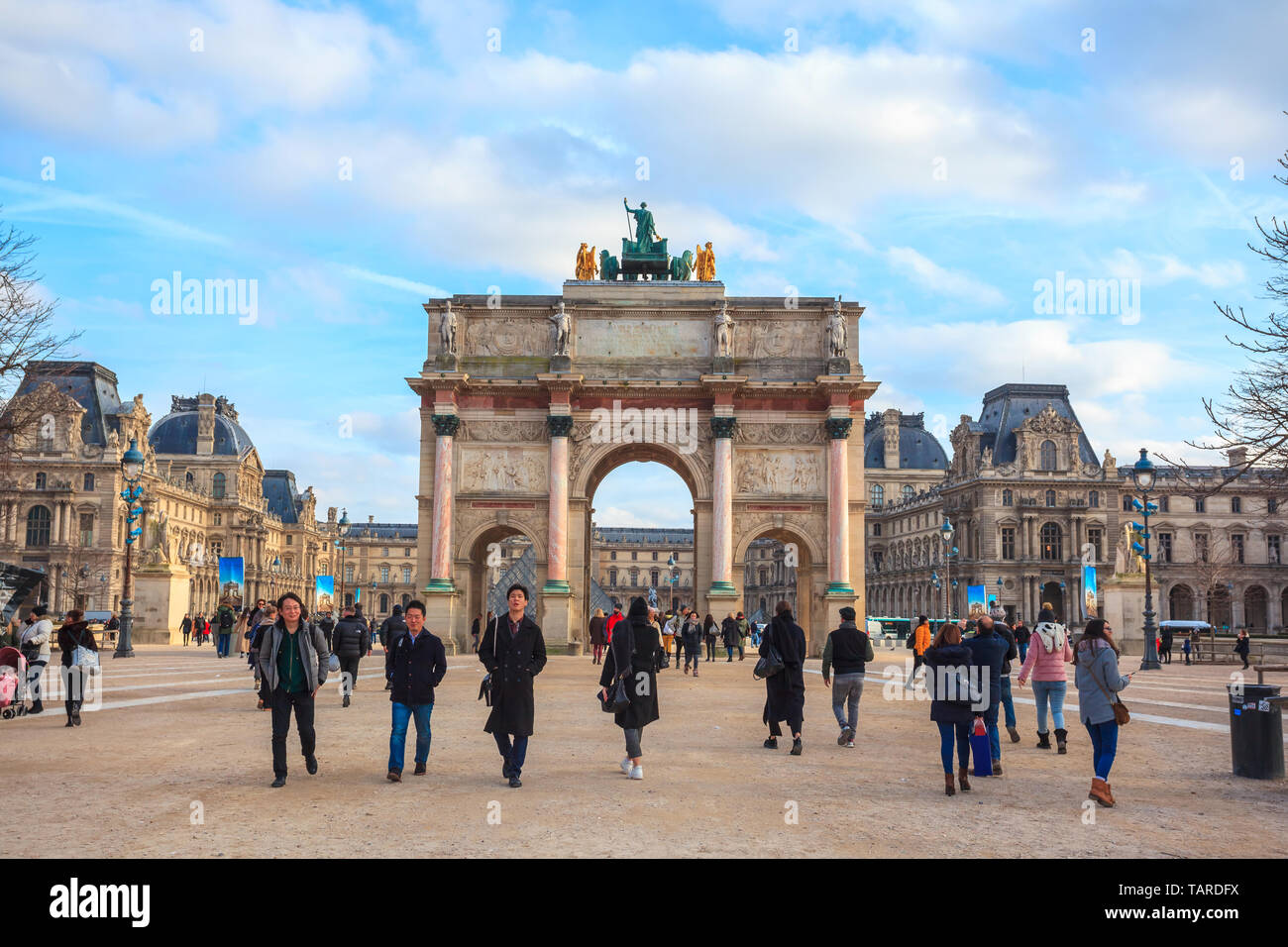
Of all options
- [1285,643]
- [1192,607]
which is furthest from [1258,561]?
[1285,643]

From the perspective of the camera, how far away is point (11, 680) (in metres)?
A: 16.1

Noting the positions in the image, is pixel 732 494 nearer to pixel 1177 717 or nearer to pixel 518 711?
pixel 1177 717

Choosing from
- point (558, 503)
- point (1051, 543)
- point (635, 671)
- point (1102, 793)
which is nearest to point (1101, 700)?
point (1102, 793)

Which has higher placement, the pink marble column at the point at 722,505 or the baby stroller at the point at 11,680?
the pink marble column at the point at 722,505

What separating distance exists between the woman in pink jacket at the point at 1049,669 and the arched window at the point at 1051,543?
84.8m

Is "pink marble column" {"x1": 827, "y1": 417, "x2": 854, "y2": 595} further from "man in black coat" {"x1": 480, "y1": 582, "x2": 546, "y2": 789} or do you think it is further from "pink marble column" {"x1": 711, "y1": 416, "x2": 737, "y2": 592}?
"man in black coat" {"x1": 480, "y1": 582, "x2": 546, "y2": 789}

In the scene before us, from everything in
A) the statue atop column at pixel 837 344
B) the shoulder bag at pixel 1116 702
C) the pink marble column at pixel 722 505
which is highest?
the statue atop column at pixel 837 344

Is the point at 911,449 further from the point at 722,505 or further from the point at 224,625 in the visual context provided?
the point at 224,625

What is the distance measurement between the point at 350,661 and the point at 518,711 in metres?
9.73

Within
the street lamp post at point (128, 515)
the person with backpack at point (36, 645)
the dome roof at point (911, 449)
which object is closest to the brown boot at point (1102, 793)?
the person with backpack at point (36, 645)

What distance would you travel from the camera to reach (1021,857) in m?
7.64

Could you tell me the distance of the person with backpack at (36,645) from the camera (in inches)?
652

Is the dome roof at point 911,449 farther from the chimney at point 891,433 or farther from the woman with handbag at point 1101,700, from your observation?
the woman with handbag at point 1101,700

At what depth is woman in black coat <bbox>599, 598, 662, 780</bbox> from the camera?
37.4ft
